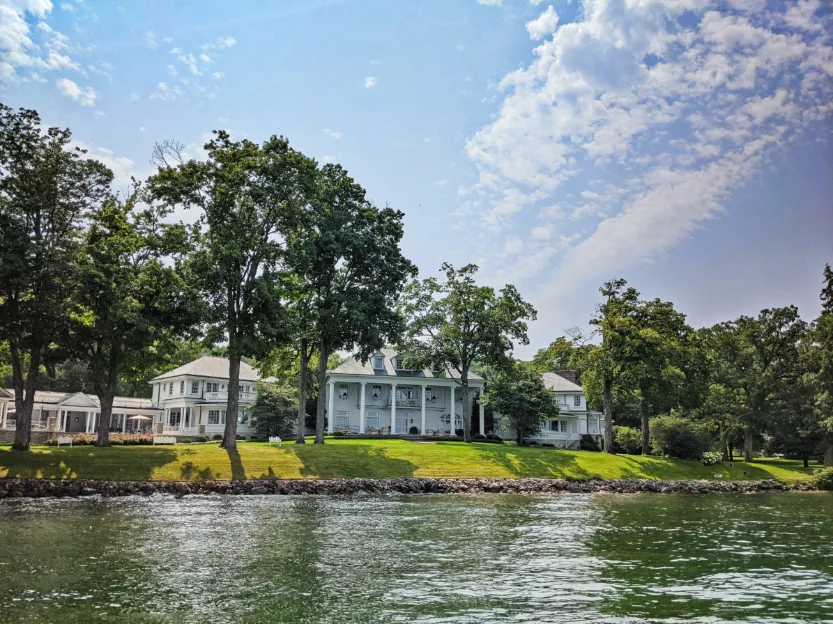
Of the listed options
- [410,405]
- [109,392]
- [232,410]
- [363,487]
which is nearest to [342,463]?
[363,487]

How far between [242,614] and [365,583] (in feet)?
9.48

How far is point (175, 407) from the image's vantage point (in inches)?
2483

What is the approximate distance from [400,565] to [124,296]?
89.5 ft

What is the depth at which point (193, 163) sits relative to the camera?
125 feet

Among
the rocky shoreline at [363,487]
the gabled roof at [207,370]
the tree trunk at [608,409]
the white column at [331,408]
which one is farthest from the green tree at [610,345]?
the gabled roof at [207,370]

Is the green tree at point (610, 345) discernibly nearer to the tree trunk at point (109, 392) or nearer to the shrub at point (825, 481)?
the shrub at point (825, 481)

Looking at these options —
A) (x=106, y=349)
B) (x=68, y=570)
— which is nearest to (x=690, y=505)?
(x=68, y=570)

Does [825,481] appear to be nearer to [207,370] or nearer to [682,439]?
[682,439]

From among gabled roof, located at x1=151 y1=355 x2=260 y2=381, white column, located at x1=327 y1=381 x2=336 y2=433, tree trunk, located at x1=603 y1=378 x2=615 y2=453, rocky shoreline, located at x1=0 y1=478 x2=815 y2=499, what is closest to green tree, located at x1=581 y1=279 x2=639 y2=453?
tree trunk, located at x1=603 y1=378 x2=615 y2=453

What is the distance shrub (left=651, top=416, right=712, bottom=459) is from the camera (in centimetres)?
4934

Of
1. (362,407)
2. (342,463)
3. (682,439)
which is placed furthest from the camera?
(362,407)

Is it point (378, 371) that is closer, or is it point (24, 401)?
point (24, 401)

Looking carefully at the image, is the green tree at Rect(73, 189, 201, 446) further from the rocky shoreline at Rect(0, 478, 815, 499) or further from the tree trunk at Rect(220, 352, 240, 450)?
the rocky shoreline at Rect(0, 478, 815, 499)

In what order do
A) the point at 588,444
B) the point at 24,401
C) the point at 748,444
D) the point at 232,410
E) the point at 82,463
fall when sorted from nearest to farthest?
1. the point at 82,463
2. the point at 24,401
3. the point at 232,410
4. the point at 748,444
5. the point at 588,444
